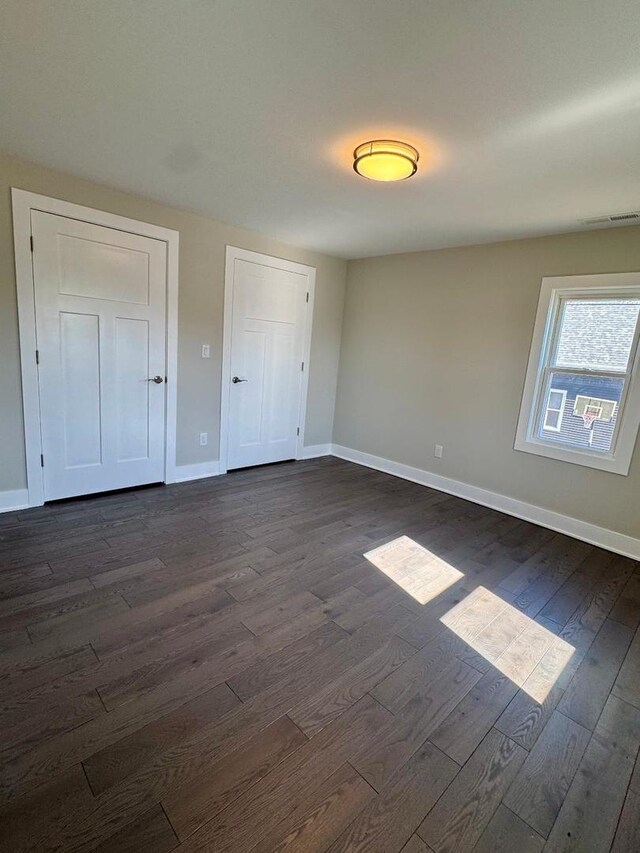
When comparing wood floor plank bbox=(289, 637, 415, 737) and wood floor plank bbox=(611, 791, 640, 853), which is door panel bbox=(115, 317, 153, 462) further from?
wood floor plank bbox=(611, 791, 640, 853)

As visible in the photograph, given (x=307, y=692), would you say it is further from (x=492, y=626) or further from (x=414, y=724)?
(x=492, y=626)

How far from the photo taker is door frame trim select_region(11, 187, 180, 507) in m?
2.70

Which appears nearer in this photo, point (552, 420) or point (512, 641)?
point (512, 641)

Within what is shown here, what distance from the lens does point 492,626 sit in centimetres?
209

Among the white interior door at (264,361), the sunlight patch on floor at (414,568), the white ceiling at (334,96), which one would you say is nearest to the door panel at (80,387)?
the white ceiling at (334,96)

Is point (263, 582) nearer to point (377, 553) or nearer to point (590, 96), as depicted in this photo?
point (377, 553)

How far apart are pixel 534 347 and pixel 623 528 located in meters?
1.55

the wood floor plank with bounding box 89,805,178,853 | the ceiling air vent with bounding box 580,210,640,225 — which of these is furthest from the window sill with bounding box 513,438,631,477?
the wood floor plank with bounding box 89,805,178,853

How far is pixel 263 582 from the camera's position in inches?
91.4

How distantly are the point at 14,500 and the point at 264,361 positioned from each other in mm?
2427

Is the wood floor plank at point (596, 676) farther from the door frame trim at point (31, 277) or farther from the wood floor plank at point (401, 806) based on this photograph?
the door frame trim at point (31, 277)

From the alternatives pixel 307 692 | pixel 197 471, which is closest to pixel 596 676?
pixel 307 692

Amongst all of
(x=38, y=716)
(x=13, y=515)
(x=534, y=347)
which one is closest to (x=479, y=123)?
(x=534, y=347)

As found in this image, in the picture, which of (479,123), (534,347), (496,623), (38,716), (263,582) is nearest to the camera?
(38,716)
